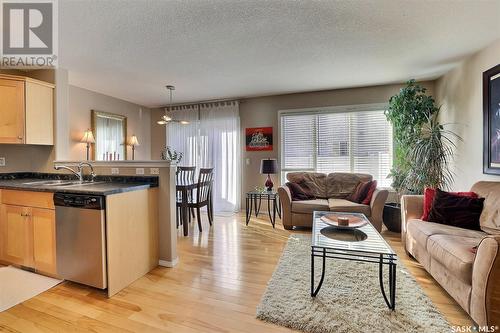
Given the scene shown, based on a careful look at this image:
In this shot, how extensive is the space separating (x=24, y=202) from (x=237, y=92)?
3.60 metres

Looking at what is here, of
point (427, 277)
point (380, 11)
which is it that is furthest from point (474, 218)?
point (380, 11)

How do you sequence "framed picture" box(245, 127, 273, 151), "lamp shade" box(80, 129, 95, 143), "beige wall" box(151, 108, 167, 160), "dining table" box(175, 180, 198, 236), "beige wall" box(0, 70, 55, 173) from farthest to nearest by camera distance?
"beige wall" box(151, 108, 167, 160), "framed picture" box(245, 127, 273, 151), "lamp shade" box(80, 129, 95, 143), "dining table" box(175, 180, 198, 236), "beige wall" box(0, 70, 55, 173)

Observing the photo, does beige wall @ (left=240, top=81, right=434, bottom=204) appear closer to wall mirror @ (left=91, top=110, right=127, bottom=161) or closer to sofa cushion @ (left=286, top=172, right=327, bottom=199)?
sofa cushion @ (left=286, top=172, right=327, bottom=199)

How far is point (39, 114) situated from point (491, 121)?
548 cm

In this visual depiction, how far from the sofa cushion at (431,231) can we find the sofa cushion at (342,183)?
5.09 feet

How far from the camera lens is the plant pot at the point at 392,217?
140 inches

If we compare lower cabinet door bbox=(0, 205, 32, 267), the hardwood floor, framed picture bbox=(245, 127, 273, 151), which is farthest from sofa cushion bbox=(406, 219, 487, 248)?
lower cabinet door bbox=(0, 205, 32, 267)

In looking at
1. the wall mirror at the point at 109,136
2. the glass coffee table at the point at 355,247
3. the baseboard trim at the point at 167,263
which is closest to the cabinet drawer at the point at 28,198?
the baseboard trim at the point at 167,263

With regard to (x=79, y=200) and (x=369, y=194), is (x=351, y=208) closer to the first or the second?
(x=369, y=194)

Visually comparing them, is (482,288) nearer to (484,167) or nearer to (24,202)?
(484,167)

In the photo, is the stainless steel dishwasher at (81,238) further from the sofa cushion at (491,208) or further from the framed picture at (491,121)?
the framed picture at (491,121)

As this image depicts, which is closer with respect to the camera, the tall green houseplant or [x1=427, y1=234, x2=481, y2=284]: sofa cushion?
[x1=427, y1=234, x2=481, y2=284]: sofa cushion

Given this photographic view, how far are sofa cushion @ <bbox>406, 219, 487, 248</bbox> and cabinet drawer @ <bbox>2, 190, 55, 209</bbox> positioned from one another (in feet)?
11.7

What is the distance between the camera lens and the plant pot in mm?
3557
